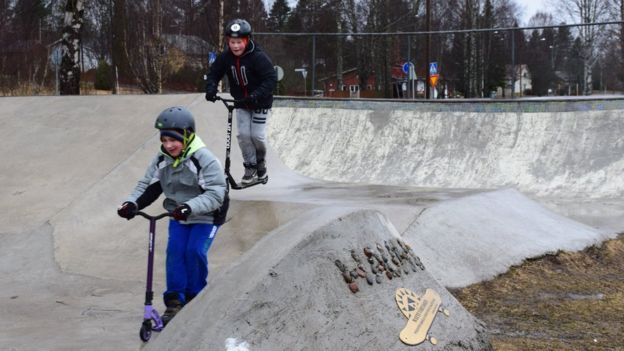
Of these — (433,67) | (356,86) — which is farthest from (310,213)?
(433,67)

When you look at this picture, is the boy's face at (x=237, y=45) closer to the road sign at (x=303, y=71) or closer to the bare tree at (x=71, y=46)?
the road sign at (x=303, y=71)

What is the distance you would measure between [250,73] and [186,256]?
3472mm

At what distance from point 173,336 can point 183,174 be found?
1.40 m

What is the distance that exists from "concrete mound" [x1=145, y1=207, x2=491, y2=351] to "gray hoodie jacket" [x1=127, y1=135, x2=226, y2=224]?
551mm

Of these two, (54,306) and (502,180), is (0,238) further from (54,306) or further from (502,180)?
(502,180)

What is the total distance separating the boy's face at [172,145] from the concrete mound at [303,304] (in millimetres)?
862

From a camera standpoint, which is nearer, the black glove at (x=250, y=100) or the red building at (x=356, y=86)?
the black glove at (x=250, y=100)

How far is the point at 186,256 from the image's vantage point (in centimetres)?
433

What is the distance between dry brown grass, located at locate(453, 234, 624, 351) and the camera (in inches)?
194

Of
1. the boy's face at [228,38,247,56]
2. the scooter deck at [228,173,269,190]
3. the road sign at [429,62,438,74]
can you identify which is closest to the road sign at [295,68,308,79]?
the road sign at [429,62,438,74]

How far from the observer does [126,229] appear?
7215 mm

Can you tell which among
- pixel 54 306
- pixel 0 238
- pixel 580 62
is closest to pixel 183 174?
pixel 54 306

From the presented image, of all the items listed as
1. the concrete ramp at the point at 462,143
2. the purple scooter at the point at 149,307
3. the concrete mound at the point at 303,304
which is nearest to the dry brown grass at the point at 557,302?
the concrete mound at the point at 303,304

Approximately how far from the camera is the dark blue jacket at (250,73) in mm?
7344
